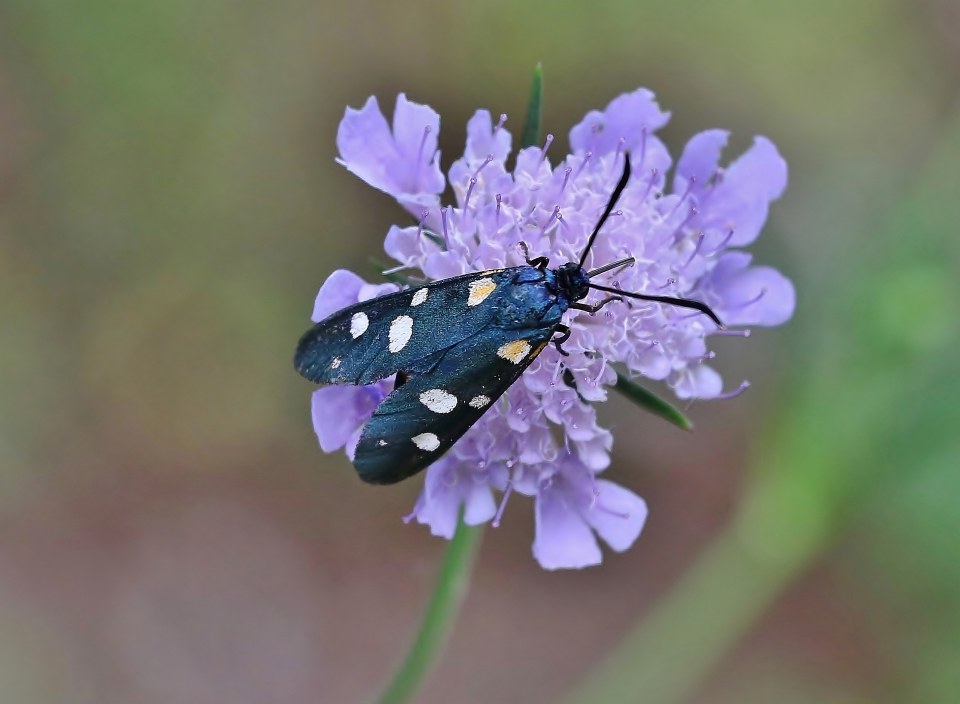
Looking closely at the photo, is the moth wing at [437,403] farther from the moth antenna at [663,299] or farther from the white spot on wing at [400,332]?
the moth antenna at [663,299]

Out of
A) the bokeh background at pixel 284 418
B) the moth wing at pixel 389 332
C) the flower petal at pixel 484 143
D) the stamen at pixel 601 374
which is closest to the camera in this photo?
the moth wing at pixel 389 332

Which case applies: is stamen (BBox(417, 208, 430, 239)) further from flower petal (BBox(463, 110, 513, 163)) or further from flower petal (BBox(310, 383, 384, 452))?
flower petal (BBox(310, 383, 384, 452))

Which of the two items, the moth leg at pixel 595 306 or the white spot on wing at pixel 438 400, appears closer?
the white spot on wing at pixel 438 400

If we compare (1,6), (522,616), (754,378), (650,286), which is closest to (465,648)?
(522,616)

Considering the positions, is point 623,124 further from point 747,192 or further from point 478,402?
point 478,402

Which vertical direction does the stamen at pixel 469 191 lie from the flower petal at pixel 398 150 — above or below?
below

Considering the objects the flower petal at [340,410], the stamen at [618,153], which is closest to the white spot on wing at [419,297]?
the flower petal at [340,410]

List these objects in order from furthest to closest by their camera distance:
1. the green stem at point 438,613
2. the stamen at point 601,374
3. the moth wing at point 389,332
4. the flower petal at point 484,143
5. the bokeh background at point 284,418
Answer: the bokeh background at point 284,418 < the green stem at point 438,613 < the flower petal at point 484,143 < the stamen at point 601,374 < the moth wing at point 389,332

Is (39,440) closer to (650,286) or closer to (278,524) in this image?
(278,524)
